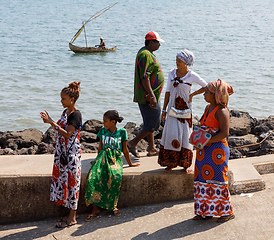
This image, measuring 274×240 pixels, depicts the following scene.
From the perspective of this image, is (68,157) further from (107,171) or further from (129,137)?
(129,137)

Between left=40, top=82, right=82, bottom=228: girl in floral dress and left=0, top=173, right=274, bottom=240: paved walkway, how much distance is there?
26 centimetres

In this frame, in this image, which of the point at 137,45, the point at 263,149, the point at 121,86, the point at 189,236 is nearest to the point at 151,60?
the point at 189,236

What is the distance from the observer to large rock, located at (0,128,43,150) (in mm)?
8125

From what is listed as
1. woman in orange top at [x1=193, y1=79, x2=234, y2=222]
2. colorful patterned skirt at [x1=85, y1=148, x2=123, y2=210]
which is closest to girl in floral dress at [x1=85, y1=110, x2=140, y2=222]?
colorful patterned skirt at [x1=85, y1=148, x2=123, y2=210]

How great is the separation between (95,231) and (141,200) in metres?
0.80

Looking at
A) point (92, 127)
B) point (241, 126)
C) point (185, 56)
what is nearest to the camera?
point (185, 56)

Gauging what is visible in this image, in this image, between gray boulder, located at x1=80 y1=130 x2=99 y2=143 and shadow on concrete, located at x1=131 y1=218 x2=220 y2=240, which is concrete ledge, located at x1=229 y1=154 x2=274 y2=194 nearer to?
shadow on concrete, located at x1=131 y1=218 x2=220 y2=240

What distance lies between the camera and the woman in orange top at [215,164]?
3.71m

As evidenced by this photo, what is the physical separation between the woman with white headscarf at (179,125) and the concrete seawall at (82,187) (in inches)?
7.7

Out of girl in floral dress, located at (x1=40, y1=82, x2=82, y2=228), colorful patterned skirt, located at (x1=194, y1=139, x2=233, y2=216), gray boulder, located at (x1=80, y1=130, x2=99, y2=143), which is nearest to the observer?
colorful patterned skirt, located at (x1=194, y1=139, x2=233, y2=216)

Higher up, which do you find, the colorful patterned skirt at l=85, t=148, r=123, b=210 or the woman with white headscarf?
the woman with white headscarf

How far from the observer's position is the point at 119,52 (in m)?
28.2

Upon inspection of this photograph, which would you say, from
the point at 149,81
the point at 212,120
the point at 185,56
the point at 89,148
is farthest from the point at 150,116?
the point at 89,148

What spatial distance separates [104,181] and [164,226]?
34.1 inches
